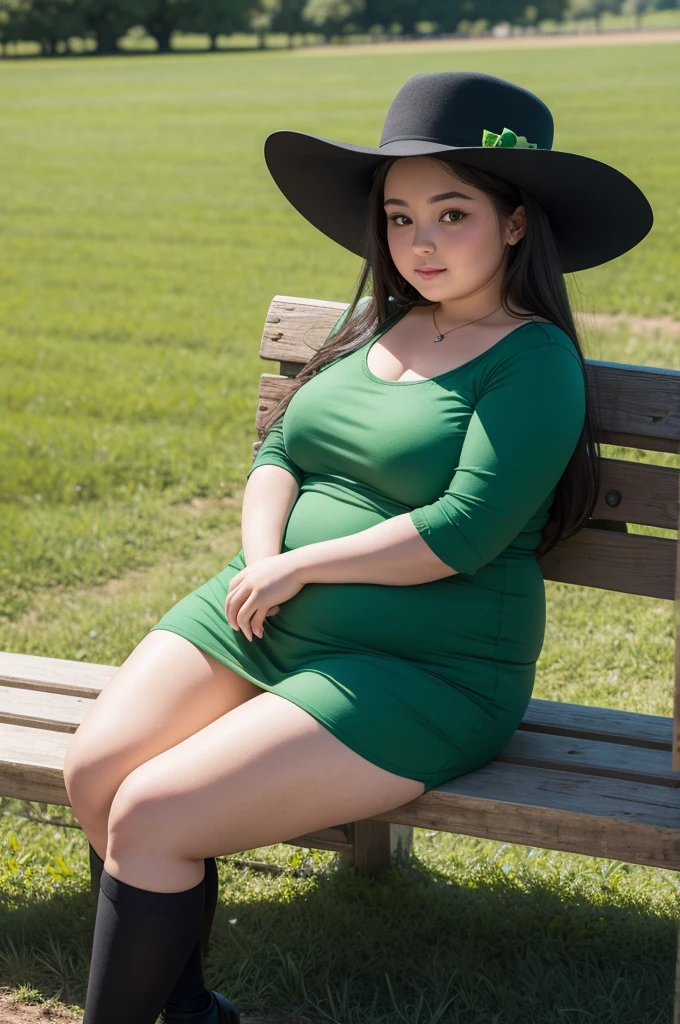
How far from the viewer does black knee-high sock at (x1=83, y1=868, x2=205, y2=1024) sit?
2.07 meters

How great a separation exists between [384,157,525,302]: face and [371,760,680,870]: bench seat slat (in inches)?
37.9

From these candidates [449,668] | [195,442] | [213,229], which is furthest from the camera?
[213,229]

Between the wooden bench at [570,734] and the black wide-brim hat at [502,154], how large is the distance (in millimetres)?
287

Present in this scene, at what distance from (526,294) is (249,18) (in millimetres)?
90599

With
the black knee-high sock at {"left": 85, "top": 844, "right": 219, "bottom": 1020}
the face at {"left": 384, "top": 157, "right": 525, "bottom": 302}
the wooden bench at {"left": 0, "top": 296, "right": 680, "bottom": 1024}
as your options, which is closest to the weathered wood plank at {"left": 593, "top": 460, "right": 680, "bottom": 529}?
the wooden bench at {"left": 0, "top": 296, "right": 680, "bottom": 1024}

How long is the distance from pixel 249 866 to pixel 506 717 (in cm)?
103

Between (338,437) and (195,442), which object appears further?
(195,442)

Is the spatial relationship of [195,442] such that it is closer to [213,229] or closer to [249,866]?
[249,866]

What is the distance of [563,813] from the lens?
2170 millimetres

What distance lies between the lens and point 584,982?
2.65m

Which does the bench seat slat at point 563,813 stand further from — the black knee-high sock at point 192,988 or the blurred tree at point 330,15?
the blurred tree at point 330,15

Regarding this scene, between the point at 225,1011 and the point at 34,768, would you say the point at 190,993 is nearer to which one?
the point at 225,1011

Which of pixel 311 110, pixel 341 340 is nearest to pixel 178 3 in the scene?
pixel 311 110

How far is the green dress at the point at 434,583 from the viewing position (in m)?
2.26
